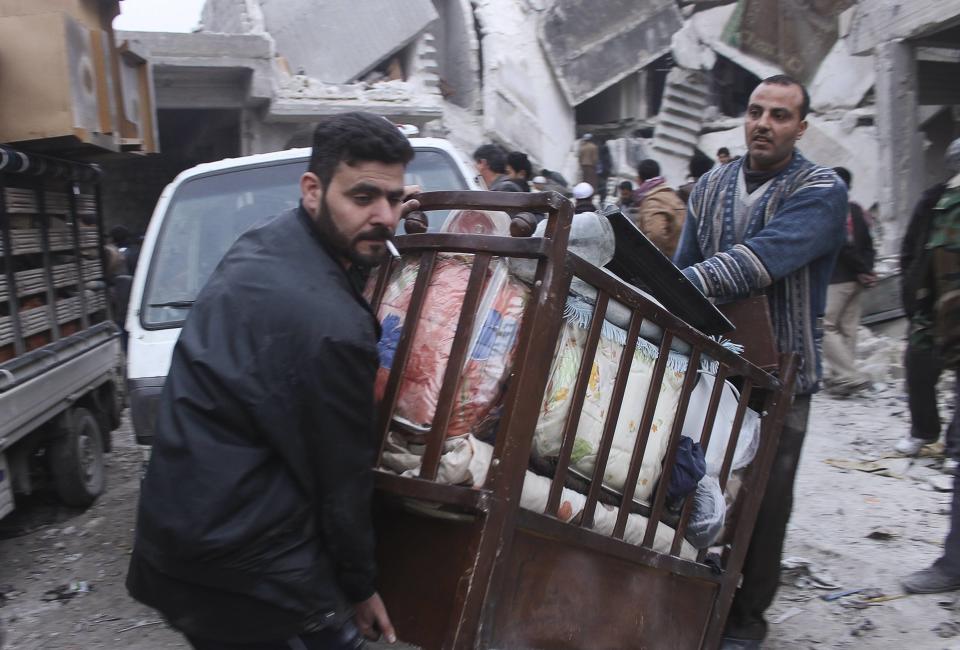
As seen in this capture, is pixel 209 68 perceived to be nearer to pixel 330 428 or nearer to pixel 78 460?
pixel 78 460

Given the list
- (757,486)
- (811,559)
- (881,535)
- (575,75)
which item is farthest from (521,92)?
(757,486)

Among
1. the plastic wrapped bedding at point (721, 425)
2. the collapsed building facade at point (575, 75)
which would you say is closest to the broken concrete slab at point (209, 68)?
the collapsed building facade at point (575, 75)

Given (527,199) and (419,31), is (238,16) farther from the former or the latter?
(527,199)

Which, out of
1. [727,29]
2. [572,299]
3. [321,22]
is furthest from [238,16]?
[572,299]

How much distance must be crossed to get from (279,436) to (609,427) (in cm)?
86

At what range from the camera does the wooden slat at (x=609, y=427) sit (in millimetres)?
2158

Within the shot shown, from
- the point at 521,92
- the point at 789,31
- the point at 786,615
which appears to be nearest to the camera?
the point at 786,615

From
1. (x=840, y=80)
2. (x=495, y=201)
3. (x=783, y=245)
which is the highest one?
(x=840, y=80)

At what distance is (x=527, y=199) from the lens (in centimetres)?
199

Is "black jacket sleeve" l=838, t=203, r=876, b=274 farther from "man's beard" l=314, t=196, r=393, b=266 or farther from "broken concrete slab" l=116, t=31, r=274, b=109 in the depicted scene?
"broken concrete slab" l=116, t=31, r=274, b=109

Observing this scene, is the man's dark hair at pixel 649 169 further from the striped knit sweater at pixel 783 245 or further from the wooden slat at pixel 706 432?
the wooden slat at pixel 706 432

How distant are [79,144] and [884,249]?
7805 millimetres

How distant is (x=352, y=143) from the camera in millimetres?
1768

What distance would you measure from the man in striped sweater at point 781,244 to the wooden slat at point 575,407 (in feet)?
2.87
